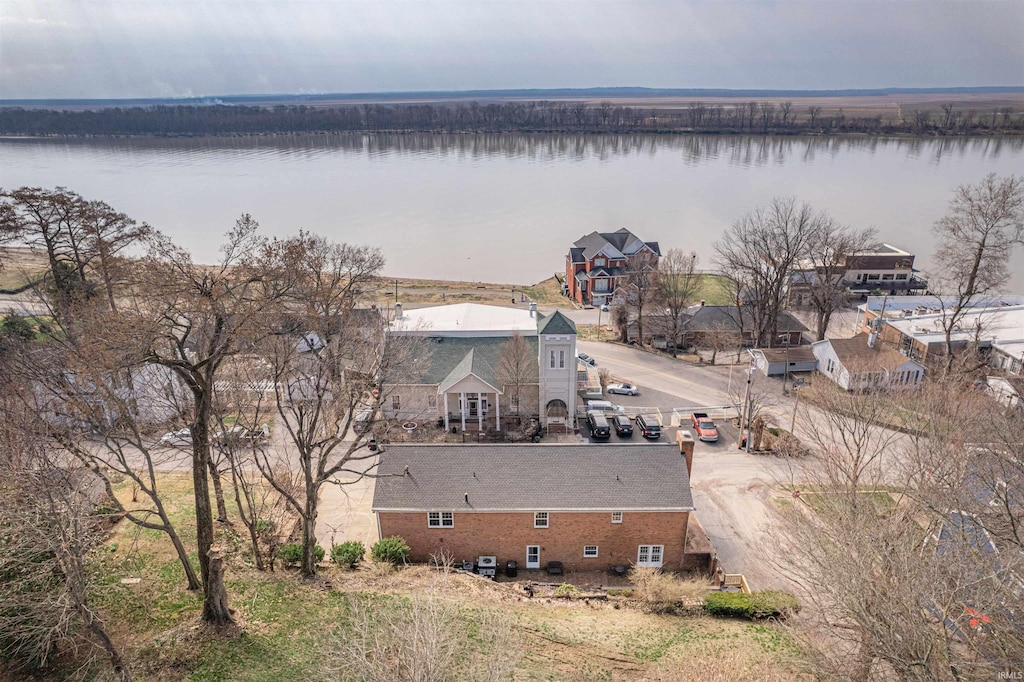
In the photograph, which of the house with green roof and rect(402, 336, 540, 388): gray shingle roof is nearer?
the house with green roof

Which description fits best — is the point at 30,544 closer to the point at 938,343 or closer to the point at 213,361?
the point at 213,361

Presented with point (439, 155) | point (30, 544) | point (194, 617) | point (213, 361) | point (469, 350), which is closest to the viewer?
point (30, 544)

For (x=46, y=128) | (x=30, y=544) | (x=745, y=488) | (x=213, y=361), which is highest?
(x=46, y=128)

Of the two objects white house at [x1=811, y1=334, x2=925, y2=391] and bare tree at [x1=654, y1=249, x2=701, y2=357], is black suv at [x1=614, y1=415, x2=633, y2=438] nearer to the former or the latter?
bare tree at [x1=654, y1=249, x2=701, y2=357]

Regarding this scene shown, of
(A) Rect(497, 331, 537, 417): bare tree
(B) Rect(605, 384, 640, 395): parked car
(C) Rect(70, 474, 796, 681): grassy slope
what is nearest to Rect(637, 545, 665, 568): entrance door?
(C) Rect(70, 474, 796, 681): grassy slope

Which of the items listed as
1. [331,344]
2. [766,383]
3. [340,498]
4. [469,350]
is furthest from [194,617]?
[766,383]
